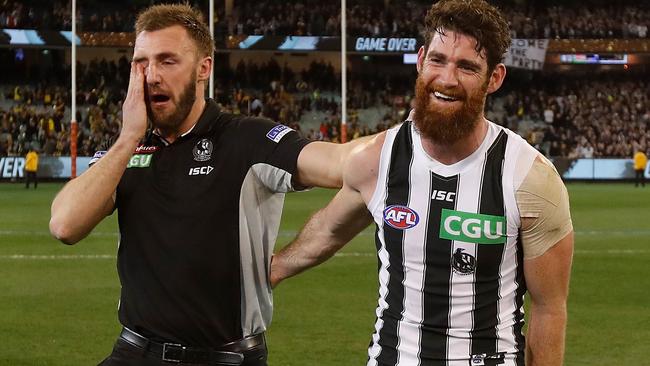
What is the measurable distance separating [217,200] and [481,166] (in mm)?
1058

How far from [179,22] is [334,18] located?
153ft

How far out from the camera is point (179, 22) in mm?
4305

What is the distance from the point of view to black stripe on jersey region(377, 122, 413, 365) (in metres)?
3.78

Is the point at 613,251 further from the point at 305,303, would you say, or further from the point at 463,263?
the point at 463,263

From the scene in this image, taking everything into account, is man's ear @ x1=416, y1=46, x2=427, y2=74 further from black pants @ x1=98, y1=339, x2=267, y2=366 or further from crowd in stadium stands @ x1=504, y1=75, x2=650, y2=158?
crowd in stadium stands @ x1=504, y1=75, x2=650, y2=158

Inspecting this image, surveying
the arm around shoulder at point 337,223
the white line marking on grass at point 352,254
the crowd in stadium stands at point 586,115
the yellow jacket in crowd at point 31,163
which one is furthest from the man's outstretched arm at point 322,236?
the crowd in stadium stands at point 586,115

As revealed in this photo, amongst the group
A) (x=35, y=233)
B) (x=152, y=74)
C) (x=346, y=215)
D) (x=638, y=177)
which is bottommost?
(x=638, y=177)

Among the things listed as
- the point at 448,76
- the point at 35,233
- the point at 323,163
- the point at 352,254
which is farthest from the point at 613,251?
the point at 448,76

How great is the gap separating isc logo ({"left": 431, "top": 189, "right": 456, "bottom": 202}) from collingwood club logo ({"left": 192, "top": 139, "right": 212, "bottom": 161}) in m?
0.99

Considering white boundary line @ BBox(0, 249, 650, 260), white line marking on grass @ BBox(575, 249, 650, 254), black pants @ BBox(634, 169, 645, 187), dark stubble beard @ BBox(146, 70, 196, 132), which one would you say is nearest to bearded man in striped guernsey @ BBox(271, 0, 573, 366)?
dark stubble beard @ BBox(146, 70, 196, 132)

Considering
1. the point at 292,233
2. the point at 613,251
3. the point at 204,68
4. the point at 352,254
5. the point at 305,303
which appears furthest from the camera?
the point at 292,233

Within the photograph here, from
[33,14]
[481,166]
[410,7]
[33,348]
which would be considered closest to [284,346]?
[33,348]

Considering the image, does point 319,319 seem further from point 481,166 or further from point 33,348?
point 481,166

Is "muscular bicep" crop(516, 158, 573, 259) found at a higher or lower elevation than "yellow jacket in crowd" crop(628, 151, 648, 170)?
higher
